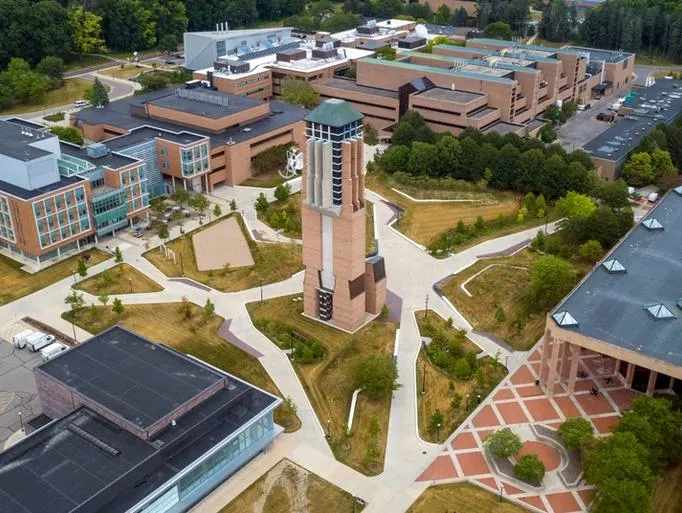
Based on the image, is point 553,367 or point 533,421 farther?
point 553,367

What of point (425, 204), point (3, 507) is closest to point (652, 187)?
point (425, 204)

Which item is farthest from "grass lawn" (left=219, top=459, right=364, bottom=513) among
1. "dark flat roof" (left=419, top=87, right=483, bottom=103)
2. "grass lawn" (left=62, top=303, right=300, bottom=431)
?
"dark flat roof" (left=419, top=87, right=483, bottom=103)

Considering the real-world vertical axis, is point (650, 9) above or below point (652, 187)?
above

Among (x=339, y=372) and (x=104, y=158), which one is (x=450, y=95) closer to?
(x=104, y=158)

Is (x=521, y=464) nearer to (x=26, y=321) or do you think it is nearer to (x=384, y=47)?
(x=26, y=321)

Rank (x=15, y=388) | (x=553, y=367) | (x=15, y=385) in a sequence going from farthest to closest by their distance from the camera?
(x=15, y=385), (x=15, y=388), (x=553, y=367)

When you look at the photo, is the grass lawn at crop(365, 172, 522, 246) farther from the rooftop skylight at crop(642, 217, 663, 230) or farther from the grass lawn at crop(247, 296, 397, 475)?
the grass lawn at crop(247, 296, 397, 475)

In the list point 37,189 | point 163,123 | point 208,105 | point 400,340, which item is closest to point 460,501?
point 400,340

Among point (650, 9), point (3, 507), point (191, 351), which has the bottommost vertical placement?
point (191, 351)
